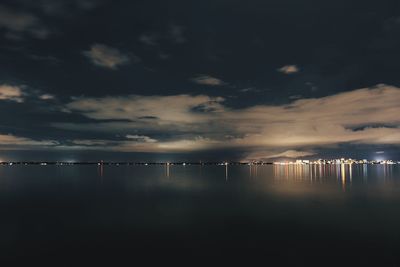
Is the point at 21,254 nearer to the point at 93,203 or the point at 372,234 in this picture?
the point at 93,203

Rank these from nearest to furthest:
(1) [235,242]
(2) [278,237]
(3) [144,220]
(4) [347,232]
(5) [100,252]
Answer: (5) [100,252]
(1) [235,242]
(2) [278,237]
(4) [347,232]
(3) [144,220]

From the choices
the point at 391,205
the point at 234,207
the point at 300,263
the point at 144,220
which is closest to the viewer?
the point at 300,263

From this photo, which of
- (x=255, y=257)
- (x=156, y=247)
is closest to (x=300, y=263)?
(x=255, y=257)

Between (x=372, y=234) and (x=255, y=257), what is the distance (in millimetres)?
13301

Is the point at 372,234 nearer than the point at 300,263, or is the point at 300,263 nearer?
the point at 300,263

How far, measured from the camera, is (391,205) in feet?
145

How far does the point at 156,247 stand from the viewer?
22734 millimetres

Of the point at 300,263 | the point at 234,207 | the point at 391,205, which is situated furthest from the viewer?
the point at 391,205

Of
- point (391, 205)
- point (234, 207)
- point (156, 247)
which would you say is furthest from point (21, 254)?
point (391, 205)

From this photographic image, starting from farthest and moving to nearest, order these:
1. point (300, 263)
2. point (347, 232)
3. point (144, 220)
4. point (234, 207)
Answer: point (234, 207) → point (144, 220) → point (347, 232) → point (300, 263)

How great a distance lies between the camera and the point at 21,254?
71.1ft

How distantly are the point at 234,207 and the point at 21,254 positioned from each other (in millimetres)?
26353

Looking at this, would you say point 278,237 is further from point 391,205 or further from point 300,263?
point 391,205

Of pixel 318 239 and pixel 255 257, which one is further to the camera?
pixel 318 239
